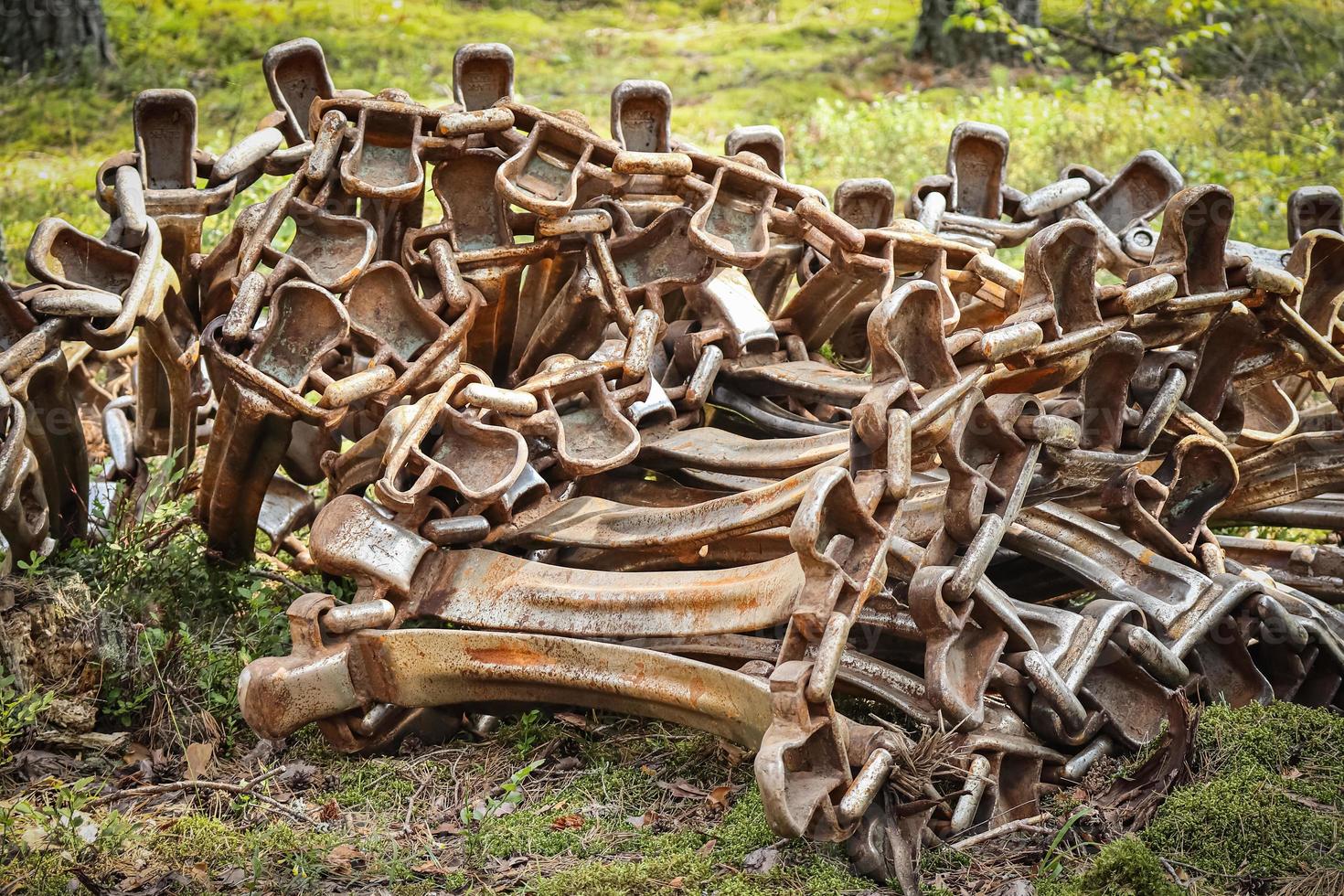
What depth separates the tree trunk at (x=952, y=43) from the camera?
30.5 feet

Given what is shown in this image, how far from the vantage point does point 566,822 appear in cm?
258

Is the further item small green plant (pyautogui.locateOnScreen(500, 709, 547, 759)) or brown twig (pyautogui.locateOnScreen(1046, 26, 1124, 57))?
brown twig (pyautogui.locateOnScreen(1046, 26, 1124, 57))

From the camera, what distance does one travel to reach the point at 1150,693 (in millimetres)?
2697

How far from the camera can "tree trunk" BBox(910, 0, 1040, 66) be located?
930 centimetres

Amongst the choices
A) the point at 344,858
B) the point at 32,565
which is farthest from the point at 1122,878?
the point at 32,565

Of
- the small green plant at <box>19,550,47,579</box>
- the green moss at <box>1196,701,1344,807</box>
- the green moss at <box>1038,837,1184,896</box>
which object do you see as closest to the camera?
the green moss at <box>1038,837,1184,896</box>

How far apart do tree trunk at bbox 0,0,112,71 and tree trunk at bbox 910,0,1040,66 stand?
223 inches

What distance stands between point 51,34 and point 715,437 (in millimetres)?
6827

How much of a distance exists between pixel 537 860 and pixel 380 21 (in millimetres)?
8379

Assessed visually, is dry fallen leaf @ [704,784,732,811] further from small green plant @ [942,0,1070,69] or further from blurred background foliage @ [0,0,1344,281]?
small green plant @ [942,0,1070,69]

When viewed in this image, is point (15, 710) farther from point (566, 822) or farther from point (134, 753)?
point (566, 822)

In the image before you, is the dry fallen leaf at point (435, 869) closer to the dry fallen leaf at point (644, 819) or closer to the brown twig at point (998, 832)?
the dry fallen leaf at point (644, 819)

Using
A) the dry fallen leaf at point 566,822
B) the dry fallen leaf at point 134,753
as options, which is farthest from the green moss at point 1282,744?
the dry fallen leaf at point 134,753

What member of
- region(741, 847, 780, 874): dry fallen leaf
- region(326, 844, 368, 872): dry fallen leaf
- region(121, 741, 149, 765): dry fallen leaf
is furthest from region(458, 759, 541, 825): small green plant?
region(121, 741, 149, 765): dry fallen leaf
